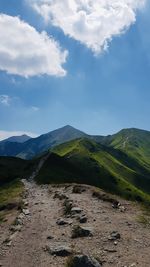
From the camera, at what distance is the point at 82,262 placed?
24031 mm

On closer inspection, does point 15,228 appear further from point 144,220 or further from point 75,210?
point 144,220

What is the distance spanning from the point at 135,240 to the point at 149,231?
11.1 feet

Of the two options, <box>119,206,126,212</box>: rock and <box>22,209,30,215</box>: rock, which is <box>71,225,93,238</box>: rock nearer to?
<box>119,206,126,212</box>: rock

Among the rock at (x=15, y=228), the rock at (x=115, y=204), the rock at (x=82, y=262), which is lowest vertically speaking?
the rock at (x=82, y=262)

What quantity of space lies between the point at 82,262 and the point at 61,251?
3913 mm

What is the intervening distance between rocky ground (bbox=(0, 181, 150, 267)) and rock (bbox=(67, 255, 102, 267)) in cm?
60

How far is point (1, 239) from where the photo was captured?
3462 cm

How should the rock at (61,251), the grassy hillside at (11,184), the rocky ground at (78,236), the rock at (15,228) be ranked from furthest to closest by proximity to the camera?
1. the grassy hillside at (11,184)
2. the rock at (15,228)
3. the rock at (61,251)
4. the rocky ground at (78,236)

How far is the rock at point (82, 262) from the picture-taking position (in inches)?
944

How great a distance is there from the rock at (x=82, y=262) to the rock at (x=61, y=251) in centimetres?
272

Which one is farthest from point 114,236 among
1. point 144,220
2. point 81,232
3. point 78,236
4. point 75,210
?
point 75,210

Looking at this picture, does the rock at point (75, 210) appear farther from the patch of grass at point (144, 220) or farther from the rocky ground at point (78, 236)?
the patch of grass at point (144, 220)

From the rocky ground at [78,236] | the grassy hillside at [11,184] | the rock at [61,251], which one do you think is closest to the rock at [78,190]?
the grassy hillside at [11,184]

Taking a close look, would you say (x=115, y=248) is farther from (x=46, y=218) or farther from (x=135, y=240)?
(x=46, y=218)
